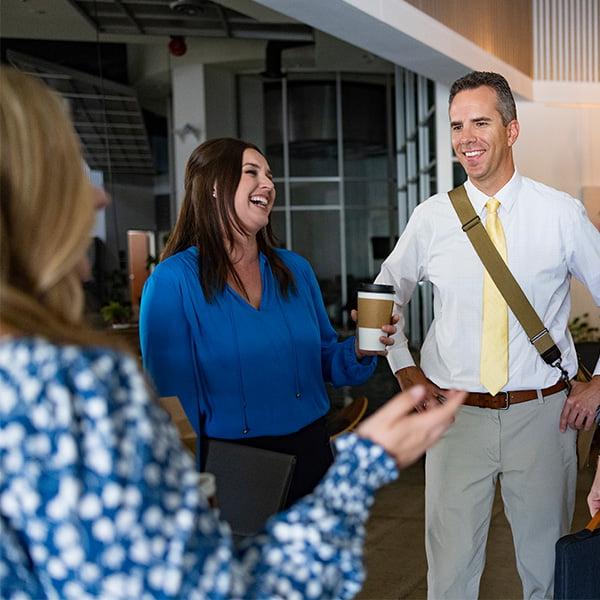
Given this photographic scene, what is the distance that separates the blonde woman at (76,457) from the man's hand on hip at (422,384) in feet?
5.23

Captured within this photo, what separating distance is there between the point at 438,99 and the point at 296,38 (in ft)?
13.7

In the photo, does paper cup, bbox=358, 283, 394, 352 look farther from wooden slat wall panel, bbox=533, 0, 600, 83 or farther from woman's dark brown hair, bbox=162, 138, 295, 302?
wooden slat wall panel, bbox=533, 0, 600, 83

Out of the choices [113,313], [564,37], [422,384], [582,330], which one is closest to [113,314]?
[113,313]

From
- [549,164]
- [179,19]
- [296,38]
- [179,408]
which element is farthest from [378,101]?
[179,408]

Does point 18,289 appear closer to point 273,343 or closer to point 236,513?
point 236,513

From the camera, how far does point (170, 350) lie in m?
2.17

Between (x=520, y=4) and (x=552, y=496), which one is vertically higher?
(x=520, y=4)

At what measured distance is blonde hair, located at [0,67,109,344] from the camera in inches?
38.2

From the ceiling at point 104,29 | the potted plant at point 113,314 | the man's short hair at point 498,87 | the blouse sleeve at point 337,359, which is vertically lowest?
the potted plant at point 113,314

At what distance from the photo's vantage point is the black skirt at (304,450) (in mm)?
2234

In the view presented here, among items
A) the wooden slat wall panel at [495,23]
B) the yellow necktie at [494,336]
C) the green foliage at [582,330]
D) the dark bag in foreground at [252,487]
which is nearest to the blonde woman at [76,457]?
the dark bag in foreground at [252,487]

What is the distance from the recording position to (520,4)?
707 cm

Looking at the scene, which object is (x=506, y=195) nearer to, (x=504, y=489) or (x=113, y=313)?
(x=504, y=489)

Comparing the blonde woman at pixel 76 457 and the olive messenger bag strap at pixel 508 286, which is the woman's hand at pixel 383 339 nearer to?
the olive messenger bag strap at pixel 508 286
